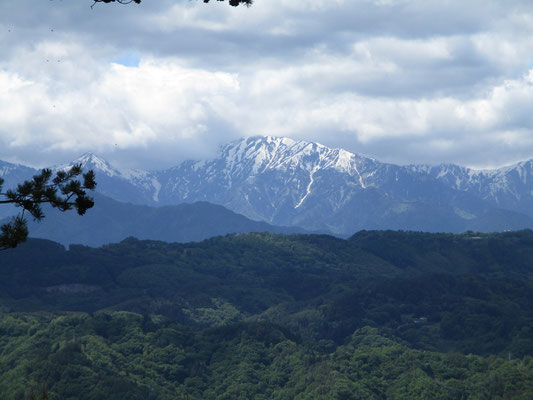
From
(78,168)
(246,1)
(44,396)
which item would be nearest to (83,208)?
(78,168)

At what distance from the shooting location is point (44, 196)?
39.8 meters

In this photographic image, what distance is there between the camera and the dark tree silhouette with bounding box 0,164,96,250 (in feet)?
126

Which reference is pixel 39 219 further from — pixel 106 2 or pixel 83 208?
pixel 106 2

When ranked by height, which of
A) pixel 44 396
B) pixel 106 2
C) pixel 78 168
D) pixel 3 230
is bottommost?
pixel 44 396

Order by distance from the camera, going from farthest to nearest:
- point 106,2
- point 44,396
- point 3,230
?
point 106,2
point 3,230
point 44,396

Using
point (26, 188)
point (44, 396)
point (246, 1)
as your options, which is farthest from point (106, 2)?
point (44, 396)

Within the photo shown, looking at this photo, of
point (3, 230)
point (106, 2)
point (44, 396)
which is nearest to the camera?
point (44, 396)

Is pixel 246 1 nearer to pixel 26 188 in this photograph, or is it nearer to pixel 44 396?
pixel 26 188

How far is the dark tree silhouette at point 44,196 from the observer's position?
126 feet

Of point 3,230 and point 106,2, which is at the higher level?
point 106,2

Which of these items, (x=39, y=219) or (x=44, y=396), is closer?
(x=44, y=396)

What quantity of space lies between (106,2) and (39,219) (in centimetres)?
1285

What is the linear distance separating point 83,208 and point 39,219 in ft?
7.36

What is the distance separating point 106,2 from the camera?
42.6 metres
